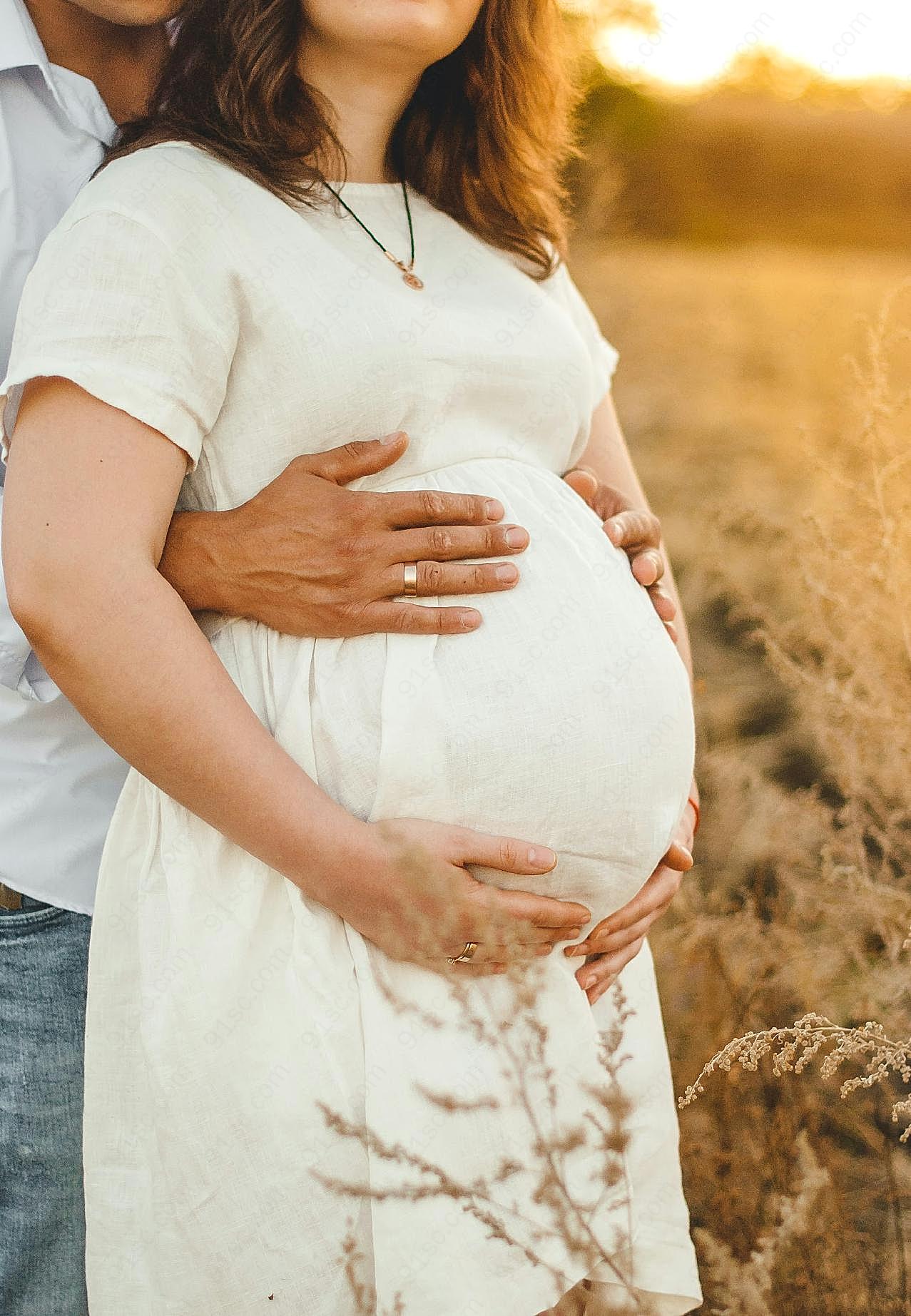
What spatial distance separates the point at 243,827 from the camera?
1.18 metres

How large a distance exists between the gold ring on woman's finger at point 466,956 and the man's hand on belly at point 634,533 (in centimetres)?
57

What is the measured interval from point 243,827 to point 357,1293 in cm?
44

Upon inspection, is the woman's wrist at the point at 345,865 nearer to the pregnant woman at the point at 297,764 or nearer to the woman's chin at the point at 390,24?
the pregnant woman at the point at 297,764

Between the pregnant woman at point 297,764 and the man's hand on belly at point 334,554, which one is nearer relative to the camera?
the pregnant woman at point 297,764

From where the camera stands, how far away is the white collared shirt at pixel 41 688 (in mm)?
1350

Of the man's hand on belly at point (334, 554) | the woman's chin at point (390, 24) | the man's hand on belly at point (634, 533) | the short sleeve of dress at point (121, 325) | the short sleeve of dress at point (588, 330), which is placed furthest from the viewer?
the short sleeve of dress at point (588, 330)

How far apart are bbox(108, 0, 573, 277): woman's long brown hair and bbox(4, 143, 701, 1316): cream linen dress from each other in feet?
0.31

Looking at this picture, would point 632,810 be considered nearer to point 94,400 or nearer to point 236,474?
point 236,474

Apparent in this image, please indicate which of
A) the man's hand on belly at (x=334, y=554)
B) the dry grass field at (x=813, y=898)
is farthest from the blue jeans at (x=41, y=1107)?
the dry grass field at (x=813, y=898)

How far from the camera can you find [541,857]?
4.01ft

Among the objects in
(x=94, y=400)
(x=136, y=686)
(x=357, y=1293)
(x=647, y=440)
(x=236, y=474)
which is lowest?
(x=647, y=440)

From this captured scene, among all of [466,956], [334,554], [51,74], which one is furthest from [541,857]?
A: [51,74]

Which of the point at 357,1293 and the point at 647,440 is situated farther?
the point at 647,440

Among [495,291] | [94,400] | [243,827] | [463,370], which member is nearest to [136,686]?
[243,827]
